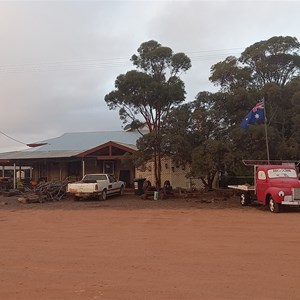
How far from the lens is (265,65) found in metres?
25.0

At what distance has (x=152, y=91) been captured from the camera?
26062 mm

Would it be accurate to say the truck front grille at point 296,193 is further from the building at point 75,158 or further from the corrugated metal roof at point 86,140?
the corrugated metal roof at point 86,140

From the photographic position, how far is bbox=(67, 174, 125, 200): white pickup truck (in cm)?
2533

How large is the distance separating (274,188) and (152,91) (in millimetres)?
10599

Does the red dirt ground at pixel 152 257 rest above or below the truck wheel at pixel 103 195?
below

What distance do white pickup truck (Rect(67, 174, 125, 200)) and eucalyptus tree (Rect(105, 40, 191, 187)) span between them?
294cm

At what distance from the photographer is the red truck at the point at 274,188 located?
17.8 metres

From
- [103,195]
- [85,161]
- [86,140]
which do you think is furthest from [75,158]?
[103,195]

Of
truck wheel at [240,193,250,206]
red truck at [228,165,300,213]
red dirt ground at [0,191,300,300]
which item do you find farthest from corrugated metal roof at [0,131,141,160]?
red dirt ground at [0,191,300,300]

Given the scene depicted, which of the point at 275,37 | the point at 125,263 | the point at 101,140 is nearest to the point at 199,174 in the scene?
the point at 275,37

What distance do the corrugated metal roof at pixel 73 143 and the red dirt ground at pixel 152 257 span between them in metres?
20.3

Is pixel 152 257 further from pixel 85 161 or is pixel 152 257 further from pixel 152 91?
pixel 85 161

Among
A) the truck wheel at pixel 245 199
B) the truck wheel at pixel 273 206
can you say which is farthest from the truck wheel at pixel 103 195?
the truck wheel at pixel 273 206

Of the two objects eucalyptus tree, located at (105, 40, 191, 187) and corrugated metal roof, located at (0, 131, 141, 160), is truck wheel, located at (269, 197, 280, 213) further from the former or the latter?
corrugated metal roof, located at (0, 131, 141, 160)
